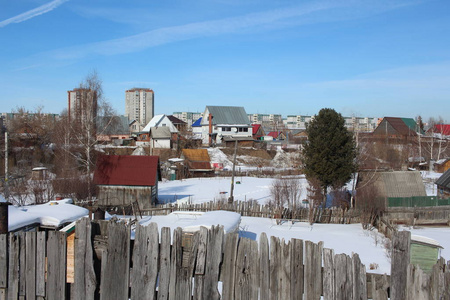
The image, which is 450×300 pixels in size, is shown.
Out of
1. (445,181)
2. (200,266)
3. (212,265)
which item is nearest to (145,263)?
(200,266)

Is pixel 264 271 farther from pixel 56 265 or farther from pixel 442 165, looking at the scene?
pixel 442 165

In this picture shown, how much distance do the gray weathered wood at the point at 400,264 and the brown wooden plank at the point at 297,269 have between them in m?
0.81

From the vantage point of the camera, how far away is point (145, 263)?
3.80m

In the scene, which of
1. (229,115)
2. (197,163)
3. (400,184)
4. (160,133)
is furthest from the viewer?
(229,115)

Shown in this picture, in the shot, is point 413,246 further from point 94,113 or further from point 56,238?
point 94,113

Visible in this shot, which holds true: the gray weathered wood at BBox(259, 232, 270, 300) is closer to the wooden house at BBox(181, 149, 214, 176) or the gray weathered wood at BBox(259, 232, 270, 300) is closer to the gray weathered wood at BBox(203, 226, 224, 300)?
the gray weathered wood at BBox(203, 226, 224, 300)

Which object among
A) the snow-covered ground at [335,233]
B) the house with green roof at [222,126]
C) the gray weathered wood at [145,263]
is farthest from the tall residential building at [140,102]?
the gray weathered wood at [145,263]

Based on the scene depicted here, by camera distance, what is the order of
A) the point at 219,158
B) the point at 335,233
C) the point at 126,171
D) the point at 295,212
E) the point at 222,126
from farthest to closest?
the point at 222,126 → the point at 219,158 → the point at 126,171 → the point at 295,212 → the point at 335,233

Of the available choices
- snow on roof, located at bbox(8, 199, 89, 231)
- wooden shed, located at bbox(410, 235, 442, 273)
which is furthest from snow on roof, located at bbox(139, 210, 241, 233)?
wooden shed, located at bbox(410, 235, 442, 273)

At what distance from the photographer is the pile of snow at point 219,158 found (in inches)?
2079

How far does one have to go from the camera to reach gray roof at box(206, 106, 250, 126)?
6807 cm

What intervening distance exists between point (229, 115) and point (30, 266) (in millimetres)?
65633

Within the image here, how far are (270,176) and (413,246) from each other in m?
32.8

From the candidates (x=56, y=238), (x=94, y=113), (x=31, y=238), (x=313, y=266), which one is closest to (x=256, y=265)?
(x=313, y=266)
